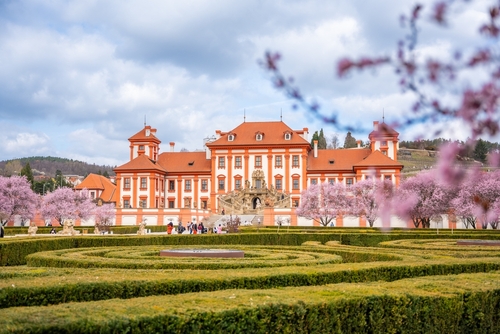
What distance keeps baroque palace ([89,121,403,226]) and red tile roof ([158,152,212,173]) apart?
0.44ft

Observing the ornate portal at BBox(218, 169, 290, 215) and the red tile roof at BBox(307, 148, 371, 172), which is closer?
the ornate portal at BBox(218, 169, 290, 215)

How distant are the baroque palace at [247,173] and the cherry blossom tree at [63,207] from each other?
3.82 metres

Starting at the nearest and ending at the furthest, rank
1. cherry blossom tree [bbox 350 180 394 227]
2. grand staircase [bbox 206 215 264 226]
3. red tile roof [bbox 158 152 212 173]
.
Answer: cherry blossom tree [bbox 350 180 394 227], grand staircase [bbox 206 215 264 226], red tile roof [bbox 158 152 212 173]

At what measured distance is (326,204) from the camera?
164 ft

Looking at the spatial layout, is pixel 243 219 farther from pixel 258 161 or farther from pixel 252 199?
pixel 258 161

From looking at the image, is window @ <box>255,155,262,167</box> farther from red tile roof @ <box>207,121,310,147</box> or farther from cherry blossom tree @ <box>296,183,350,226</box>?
cherry blossom tree @ <box>296,183,350,226</box>

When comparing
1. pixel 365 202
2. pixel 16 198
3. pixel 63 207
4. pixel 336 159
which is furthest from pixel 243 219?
pixel 16 198

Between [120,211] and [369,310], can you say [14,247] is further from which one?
[120,211]

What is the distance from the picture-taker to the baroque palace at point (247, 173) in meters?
57.5

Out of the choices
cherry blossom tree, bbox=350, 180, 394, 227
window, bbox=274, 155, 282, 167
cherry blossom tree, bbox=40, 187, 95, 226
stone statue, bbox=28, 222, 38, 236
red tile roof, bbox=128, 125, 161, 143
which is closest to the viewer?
stone statue, bbox=28, 222, 38, 236

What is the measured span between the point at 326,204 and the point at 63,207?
26.6 meters

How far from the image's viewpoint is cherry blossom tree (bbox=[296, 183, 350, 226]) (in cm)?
4953

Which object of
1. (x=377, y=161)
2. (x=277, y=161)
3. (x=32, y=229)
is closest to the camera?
(x=32, y=229)

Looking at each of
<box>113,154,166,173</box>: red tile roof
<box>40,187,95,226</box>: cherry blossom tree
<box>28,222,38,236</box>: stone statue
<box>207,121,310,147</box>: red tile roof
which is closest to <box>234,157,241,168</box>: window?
<box>207,121,310,147</box>: red tile roof
